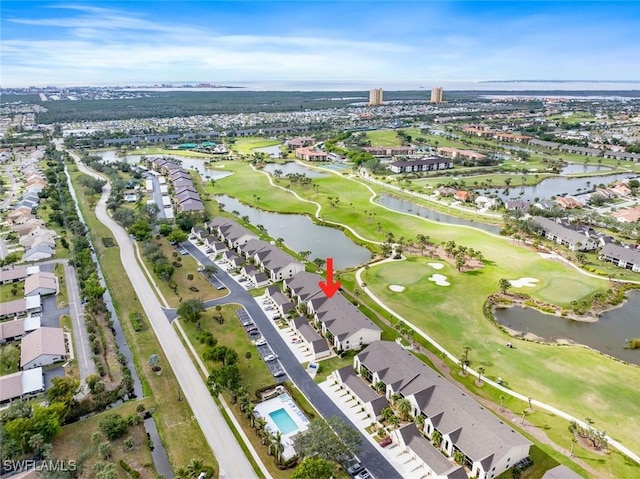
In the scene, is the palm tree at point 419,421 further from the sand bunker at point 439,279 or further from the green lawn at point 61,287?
Result: the green lawn at point 61,287

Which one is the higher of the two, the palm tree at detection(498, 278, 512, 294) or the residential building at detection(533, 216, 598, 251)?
the residential building at detection(533, 216, 598, 251)

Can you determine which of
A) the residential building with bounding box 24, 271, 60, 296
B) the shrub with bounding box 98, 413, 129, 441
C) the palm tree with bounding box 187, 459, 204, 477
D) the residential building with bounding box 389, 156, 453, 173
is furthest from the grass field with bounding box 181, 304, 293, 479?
the residential building with bounding box 389, 156, 453, 173

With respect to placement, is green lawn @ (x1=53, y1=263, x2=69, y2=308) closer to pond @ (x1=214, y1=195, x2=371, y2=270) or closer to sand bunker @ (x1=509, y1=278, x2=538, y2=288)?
pond @ (x1=214, y1=195, x2=371, y2=270)

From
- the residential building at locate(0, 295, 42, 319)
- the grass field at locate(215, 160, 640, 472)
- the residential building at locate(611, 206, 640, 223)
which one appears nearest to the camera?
the grass field at locate(215, 160, 640, 472)

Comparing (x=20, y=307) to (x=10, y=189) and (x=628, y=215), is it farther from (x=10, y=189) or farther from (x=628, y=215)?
(x=628, y=215)

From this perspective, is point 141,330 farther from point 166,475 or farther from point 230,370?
point 166,475

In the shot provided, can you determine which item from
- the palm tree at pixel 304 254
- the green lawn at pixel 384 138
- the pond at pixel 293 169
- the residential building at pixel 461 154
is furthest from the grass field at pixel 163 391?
the green lawn at pixel 384 138

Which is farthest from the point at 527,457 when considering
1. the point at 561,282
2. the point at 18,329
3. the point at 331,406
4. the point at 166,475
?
the point at 18,329

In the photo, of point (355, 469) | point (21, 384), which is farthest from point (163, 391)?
point (355, 469)
